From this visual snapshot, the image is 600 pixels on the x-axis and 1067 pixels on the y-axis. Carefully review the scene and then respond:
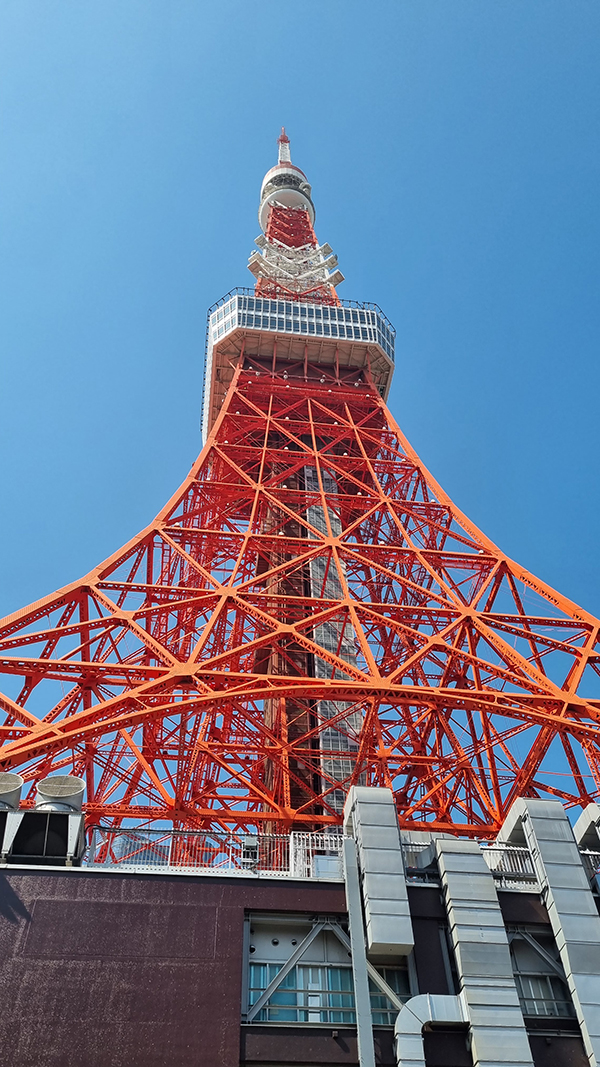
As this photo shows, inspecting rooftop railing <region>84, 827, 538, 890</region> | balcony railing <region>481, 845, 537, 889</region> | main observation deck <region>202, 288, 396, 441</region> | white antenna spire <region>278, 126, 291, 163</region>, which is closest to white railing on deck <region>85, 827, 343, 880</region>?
rooftop railing <region>84, 827, 538, 890</region>

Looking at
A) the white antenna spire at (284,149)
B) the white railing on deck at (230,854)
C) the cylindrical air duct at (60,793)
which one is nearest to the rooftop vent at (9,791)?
the cylindrical air duct at (60,793)

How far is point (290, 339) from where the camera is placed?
35312 millimetres

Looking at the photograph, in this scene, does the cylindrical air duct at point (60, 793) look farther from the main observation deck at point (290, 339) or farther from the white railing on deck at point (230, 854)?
the main observation deck at point (290, 339)

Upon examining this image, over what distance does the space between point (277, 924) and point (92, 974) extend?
2.78m

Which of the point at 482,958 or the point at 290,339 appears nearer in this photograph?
the point at 482,958

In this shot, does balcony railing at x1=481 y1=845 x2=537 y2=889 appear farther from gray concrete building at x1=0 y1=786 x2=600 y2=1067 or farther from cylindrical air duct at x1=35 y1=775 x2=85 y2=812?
cylindrical air duct at x1=35 y1=775 x2=85 y2=812

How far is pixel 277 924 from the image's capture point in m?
13.6

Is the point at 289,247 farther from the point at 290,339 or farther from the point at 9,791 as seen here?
the point at 9,791

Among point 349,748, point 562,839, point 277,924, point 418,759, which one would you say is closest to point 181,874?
point 277,924

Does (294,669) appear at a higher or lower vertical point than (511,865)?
higher

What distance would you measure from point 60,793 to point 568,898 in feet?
27.2

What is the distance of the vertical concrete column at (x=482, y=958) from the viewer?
12125 mm

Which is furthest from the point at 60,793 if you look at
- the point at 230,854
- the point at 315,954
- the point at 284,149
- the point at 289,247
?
the point at 284,149

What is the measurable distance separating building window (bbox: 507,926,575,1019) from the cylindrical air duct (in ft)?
23.8
